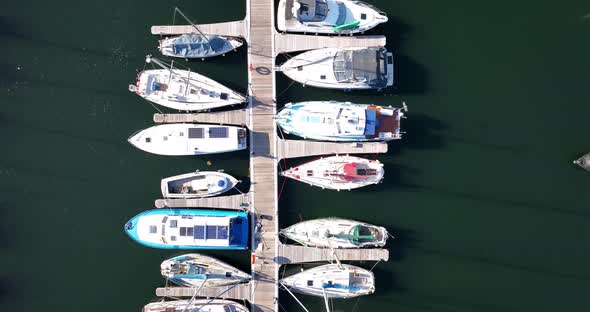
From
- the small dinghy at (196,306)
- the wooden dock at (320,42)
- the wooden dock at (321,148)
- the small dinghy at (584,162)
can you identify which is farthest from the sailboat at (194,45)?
the small dinghy at (584,162)

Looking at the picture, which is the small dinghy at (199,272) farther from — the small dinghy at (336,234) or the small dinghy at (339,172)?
the small dinghy at (339,172)

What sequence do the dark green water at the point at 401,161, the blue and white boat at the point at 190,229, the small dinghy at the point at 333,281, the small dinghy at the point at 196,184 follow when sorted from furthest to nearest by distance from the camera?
the dark green water at the point at 401,161 < the small dinghy at the point at 333,281 < the small dinghy at the point at 196,184 < the blue and white boat at the point at 190,229

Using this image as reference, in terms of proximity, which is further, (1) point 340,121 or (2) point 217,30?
(2) point 217,30

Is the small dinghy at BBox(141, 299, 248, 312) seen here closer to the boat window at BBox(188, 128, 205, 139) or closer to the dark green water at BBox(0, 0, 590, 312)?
the dark green water at BBox(0, 0, 590, 312)

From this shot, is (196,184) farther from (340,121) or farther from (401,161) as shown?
(401,161)

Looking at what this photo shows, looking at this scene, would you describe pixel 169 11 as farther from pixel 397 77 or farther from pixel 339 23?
pixel 397 77

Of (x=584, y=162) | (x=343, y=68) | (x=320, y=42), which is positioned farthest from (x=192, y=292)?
(x=584, y=162)
